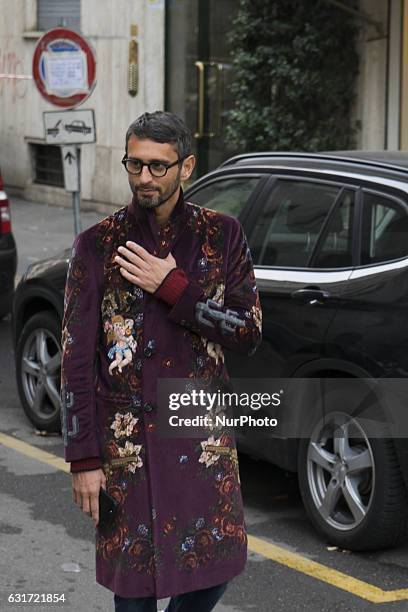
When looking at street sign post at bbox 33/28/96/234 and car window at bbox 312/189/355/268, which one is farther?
street sign post at bbox 33/28/96/234

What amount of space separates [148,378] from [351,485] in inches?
88.4

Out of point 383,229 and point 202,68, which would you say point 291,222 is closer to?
point 383,229

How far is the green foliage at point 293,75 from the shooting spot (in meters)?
15.8

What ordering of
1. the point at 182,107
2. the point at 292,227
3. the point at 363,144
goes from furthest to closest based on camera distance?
the point at 182,107
the point at 363,144
the point at 292,227

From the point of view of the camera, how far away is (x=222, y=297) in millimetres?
4016

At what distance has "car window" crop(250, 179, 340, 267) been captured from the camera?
641 cm

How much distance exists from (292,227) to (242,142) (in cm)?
1030

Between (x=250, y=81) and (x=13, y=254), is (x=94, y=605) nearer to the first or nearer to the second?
(x=13, y=254)

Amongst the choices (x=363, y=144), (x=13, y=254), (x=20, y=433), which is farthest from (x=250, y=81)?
(x=20, y=433)

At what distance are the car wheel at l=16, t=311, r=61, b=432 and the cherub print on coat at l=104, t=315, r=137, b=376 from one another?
393cm

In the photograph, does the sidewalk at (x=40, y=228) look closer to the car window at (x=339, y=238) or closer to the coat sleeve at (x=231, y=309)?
the car window at (x=339, y=238)

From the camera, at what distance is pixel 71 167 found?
11594 mm

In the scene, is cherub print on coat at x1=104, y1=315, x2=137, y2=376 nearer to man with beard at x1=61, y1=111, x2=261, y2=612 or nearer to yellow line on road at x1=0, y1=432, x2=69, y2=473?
man with beard at x1=61, y1=111, x2=261, y2=612

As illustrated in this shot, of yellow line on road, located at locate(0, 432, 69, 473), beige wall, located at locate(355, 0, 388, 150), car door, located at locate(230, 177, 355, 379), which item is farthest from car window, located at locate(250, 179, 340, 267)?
beige wall, located at locate(355, 0, 388, 150)
